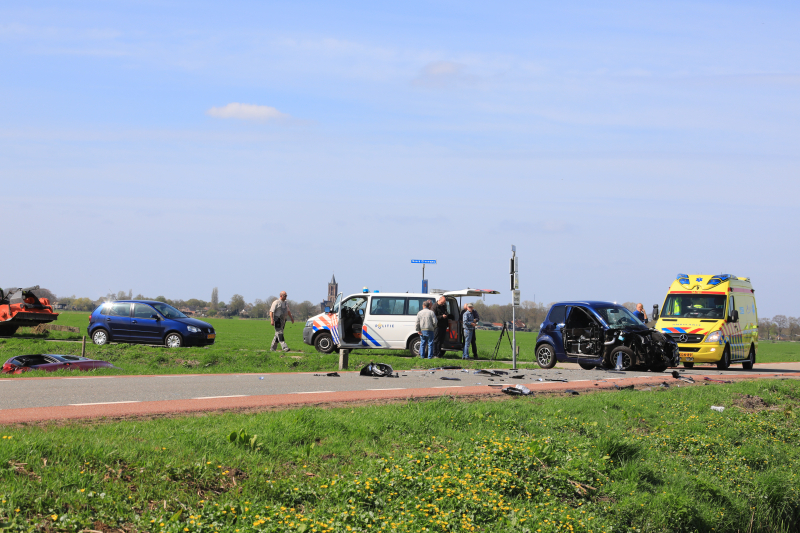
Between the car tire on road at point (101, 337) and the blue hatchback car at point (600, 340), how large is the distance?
44.1 feet

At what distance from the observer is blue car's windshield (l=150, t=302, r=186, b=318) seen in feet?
75.4

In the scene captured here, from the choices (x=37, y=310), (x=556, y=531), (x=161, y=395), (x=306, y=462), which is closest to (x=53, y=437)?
(x=306, y=462)

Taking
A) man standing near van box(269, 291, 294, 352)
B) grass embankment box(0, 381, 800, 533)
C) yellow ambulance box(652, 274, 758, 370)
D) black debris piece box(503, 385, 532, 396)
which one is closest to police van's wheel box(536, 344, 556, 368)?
yellow ambulance box(652, 274, 758, 370)

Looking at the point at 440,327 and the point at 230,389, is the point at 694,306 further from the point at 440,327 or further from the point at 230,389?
the point at 230,389

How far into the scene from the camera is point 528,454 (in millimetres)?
8594

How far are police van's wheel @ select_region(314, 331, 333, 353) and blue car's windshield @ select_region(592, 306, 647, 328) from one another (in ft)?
27.3

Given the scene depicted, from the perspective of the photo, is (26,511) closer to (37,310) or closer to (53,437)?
(53,437)

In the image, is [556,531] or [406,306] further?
[406,306]

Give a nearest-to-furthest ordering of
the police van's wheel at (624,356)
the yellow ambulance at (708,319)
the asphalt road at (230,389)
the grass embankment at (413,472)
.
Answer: the grass embankment at (413,472), the asphalt road at (230,389), the police van's wheel at (624,356), the yellow ambulance at (708,319)

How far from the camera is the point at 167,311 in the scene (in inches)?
913

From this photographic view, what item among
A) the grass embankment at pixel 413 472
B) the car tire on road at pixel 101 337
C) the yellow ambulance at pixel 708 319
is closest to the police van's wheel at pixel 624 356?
the yellow ambulance at pixel 708 319

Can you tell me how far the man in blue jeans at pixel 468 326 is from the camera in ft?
70.2

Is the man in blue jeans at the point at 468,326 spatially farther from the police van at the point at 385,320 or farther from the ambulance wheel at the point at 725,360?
the ambulance wheel at the point at 725,360

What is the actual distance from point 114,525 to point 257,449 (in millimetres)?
2086
